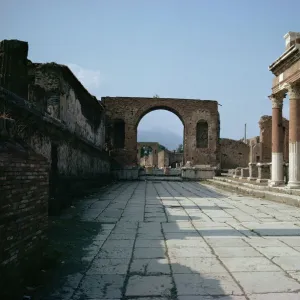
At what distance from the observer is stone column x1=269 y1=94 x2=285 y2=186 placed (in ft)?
41.4

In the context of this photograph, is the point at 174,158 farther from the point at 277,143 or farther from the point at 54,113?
the point at 54,113

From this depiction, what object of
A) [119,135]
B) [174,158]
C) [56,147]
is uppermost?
[119,135]

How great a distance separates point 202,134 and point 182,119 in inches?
84.9

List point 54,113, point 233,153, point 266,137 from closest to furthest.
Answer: point 54,113 < point 266,137 < point 233,153

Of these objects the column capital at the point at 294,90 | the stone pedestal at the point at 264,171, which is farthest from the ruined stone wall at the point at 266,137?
the column capital at the point at 294,90

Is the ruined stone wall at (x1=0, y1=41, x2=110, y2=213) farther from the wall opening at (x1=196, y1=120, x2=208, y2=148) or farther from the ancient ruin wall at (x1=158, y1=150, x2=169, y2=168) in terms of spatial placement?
the ancient ruin wall at (x1=158, y1=150, x2=169, y2=168)

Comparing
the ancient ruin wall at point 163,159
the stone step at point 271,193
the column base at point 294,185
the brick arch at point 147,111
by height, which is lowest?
the stone step at point 271,193

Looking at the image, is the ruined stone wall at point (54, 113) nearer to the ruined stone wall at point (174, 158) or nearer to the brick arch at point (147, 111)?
the brick arch at point (147, 111)

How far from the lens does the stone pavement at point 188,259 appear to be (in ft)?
10.1

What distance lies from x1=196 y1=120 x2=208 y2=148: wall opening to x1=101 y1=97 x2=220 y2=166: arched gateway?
0.68m

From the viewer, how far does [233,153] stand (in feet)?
121

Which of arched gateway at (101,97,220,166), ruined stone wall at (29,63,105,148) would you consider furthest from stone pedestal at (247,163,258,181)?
arched gateway at (101,97,220,166)

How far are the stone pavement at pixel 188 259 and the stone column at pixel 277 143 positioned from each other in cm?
539

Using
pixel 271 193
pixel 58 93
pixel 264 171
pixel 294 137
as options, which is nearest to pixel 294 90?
pixel 294 137
